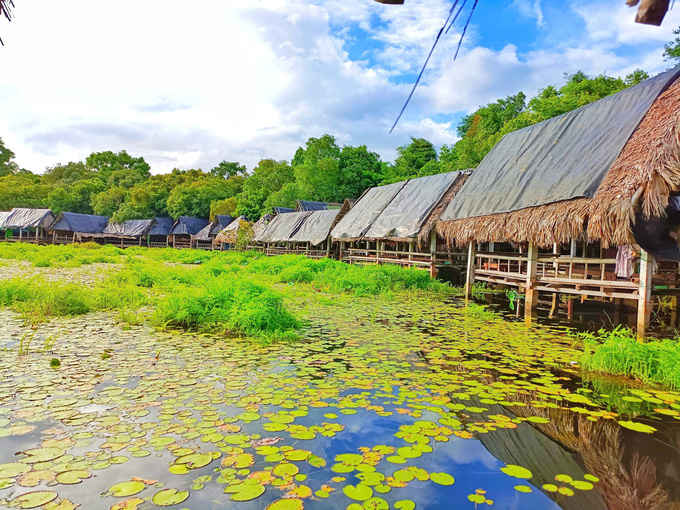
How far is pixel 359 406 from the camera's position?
332cm

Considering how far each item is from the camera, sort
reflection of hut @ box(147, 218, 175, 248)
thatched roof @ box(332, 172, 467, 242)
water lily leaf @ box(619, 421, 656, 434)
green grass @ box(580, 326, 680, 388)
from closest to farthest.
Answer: water lily leaf @ box(619, 421, 656, 434)
green grass @ box(580, 326, 680, 388)
thatched roof @ box(332, 172, 467, 242)
reflection of hut @ box(147, 218, 175, 248)

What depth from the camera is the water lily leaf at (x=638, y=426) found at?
3023mm

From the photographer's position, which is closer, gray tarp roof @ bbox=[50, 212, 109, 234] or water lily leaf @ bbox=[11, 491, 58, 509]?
water lily leaf @ bbox=[11, 491, 58, 509]

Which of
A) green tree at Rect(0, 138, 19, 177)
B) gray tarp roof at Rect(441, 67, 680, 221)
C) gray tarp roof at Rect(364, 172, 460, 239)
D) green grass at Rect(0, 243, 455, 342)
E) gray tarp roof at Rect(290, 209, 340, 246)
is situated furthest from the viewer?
green tree at Rect(0, 138, 19, 177)

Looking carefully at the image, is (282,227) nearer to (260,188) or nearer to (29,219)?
(260,188)

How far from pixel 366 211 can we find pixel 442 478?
669 inches

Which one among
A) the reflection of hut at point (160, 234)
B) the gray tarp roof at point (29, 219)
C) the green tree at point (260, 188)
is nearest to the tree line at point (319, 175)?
the green tree at point (260, 188)

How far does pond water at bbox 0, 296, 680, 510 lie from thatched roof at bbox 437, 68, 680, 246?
8.24 ft

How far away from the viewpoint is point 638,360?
434 cm

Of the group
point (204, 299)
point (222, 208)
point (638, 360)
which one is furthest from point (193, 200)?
point (638, 360)

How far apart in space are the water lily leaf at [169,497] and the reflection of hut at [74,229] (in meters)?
46.1

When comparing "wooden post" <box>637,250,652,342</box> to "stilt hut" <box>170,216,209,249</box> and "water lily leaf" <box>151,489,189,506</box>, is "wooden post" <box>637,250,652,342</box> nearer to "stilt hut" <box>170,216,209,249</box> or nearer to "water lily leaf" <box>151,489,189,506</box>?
"water lily leaf" <box>151,489,189,506</box>

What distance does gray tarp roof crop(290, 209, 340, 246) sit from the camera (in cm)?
2227

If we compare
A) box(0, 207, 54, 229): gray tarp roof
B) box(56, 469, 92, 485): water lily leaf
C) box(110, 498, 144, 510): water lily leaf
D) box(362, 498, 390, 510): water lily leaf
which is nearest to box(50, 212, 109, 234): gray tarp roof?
box(0, 207, 54, 229): gray tarp roof
